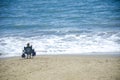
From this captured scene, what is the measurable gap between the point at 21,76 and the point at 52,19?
602 inches

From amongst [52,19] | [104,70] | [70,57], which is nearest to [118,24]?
[52,19]

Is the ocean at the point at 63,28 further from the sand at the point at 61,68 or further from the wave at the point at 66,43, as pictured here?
the sand at the point at 61,68

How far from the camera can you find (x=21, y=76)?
951 centimetres

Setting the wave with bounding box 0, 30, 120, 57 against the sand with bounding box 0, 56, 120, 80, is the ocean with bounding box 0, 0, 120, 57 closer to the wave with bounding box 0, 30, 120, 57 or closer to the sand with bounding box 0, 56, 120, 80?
the wave with bounding box 0, 30, 120, 57

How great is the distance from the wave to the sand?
122 centimetres

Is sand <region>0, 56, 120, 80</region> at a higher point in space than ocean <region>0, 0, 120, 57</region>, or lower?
lower

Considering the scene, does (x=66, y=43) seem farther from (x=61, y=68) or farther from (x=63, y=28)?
(x=63, y=28)

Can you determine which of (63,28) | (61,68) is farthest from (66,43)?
(63,28)

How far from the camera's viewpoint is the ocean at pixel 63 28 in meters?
13.5

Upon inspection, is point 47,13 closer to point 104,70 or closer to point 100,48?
point 100,48

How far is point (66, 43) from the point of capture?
14.4 meters

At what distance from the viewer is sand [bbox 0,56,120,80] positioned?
9227 millimetres

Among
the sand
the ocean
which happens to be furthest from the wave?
the sand

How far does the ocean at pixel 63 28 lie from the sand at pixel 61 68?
48.7 inches
